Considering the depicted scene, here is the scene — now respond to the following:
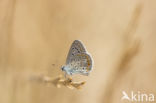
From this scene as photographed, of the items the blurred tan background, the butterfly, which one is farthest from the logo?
the butterfly

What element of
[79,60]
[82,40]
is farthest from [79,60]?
[82,40]

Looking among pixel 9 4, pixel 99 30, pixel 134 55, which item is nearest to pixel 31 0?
pixel 9 4

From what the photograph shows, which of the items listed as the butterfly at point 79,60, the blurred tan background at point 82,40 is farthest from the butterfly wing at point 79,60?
the blurred tan background at point 82,40

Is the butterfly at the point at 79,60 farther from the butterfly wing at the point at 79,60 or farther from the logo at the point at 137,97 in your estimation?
the logo at the point at 137,97

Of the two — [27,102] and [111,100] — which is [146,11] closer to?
[111,100]

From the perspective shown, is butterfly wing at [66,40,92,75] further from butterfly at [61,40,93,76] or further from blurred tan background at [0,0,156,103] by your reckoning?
blurred tan background at [0,0,156,103]
